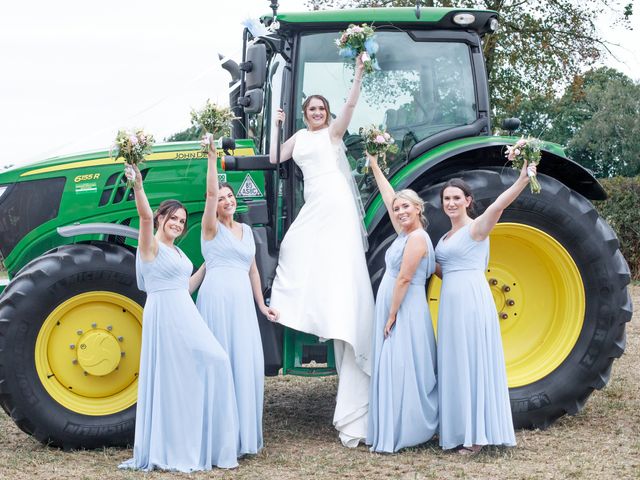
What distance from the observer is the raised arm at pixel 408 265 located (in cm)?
507

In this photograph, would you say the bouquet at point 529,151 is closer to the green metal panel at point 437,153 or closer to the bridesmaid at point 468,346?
the bridesmaid at point 468,346

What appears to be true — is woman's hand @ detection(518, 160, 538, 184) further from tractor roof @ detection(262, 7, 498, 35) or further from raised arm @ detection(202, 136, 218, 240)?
raised arm @ detection(202, 136, 218, 240)

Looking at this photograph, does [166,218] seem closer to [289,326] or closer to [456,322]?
[289,326]

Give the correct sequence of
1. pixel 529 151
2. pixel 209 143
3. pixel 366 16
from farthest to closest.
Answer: pixel 366 16
pixel 209 143
pixel 529 151

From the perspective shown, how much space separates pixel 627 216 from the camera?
14.7m

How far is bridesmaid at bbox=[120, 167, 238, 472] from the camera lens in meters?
4.85

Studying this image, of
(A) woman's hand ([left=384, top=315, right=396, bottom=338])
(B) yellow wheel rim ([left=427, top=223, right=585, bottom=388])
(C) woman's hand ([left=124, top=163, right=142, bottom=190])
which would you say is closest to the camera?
(C) woman's hand ([left=124, top=163, right=142, bottom=190])

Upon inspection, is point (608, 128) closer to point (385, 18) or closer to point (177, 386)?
point (385, 18)

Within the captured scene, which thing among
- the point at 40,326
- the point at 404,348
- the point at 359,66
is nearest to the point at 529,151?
the point at 359,66

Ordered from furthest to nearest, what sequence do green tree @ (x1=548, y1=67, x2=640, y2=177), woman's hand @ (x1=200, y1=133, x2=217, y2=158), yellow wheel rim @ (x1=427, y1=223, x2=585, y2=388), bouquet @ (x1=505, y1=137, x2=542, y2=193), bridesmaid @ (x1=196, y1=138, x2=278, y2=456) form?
1. green tree @ (x1=548, y1=67, x2=640, y2=177)
2. yellow wheel rim @ (x1=427, y1=223, x2=585, y2=388)
3. bridesmaid @ (x1=196, y1=138, x2=278, y2=456)
4. woman's hand @ (x1=200, y1=133, x2=217, y2=158)
5. bouquet @ (x1=505, y1=137, x2=542, y2=193)

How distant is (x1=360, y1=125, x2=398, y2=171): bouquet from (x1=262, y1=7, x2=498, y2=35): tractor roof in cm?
72

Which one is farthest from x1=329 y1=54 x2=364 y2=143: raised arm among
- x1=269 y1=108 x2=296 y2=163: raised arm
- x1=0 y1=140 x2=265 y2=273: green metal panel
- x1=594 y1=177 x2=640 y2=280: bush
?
x1=594 y1=177 x2=640 y2=280: bush

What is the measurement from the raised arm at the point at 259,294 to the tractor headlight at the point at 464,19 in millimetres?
2029

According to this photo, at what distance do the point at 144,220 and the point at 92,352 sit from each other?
103 centimetres
